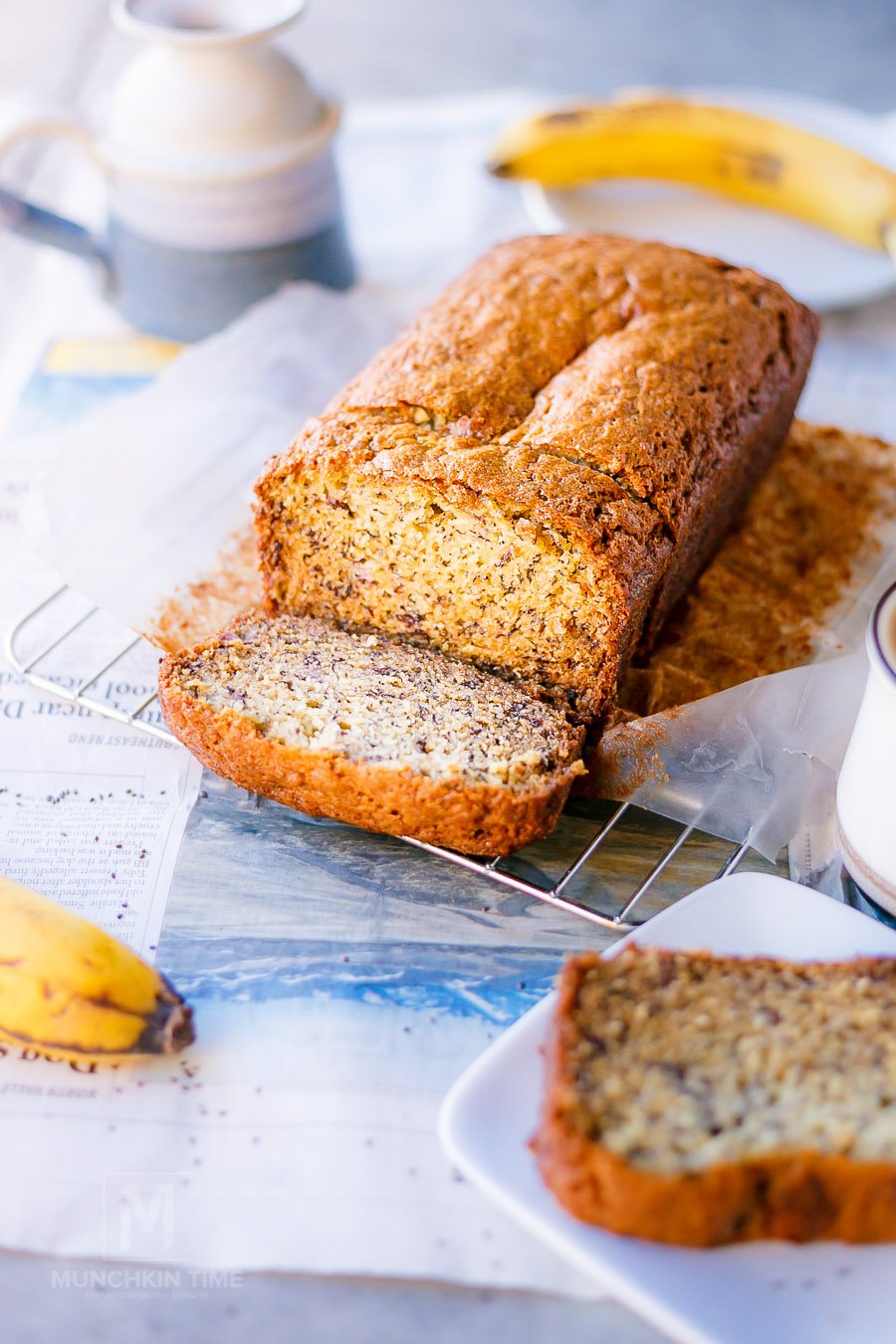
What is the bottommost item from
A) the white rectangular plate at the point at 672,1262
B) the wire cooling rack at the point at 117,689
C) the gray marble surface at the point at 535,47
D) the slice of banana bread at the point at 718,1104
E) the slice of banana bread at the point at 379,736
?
Result: the wire cooling rack at the point at 117,689

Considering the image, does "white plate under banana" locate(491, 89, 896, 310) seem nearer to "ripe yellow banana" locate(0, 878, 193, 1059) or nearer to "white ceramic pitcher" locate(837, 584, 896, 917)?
"white ceramic pitcher" locate(837, 584, 896, 917)

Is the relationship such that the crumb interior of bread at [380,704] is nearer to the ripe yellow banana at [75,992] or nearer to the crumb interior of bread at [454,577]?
the crumb interior of bread at [454,577]

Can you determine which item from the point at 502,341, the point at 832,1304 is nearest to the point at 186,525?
the point at 502,341

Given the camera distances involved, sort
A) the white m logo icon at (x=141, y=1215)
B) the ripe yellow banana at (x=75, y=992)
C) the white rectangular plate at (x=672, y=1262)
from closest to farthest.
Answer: the white rectangular plate at (x=672, y=1262) < the white m logo icon at (x=141, y=1215) < the ripe yellow banana at (x=75, y=992)

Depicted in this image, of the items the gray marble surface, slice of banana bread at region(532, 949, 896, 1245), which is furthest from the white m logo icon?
the gray marble surface

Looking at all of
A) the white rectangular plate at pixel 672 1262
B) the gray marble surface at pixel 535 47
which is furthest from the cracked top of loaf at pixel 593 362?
the gray marble surface at pixel 535 47

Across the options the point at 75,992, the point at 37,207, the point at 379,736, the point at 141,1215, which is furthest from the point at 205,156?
the point at 141,1215

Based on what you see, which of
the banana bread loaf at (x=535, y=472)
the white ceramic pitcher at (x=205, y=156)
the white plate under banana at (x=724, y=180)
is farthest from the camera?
the white plate under banana at (x=724, y=180)
